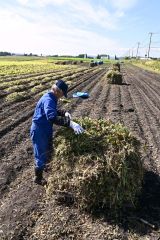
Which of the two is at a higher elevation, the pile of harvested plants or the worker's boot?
the pile of harvested plants

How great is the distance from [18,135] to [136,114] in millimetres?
5517

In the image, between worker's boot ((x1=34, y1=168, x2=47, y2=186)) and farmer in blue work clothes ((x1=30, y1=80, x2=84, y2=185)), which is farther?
worker's boot ((x1=34, y1=168, x2=47, y2=186))

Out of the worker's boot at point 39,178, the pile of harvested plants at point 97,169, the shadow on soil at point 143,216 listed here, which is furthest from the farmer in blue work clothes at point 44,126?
the shadow on soil at point 143,216

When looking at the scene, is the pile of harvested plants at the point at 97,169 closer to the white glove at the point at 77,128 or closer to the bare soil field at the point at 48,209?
the white glove at the point at 77,128

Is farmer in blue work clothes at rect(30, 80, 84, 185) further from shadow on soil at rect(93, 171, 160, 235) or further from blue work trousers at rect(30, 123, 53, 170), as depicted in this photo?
shadow on soil at rect(93, 171, 160, 235)

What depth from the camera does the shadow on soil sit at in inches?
232

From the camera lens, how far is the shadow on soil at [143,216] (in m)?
5.89

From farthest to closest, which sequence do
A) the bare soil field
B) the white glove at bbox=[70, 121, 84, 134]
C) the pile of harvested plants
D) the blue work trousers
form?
the blue work trousers → the white glove at bbox=[70, 121, 84, 134] → the pile of harvested plants → the bare soil field

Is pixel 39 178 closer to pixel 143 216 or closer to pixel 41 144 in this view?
pixel 41 144

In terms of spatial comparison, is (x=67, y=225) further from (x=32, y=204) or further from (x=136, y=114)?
(x=136, y=114)

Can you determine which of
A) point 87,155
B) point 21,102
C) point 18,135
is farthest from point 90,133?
point 21,102

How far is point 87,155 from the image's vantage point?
634 cm

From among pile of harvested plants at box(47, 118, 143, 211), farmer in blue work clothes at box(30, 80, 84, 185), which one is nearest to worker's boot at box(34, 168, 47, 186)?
farmer in blue work clothes at box(30, 80, 84, 185)

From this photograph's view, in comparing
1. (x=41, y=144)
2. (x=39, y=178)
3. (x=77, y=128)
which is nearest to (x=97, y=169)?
(x=77, y=128)
